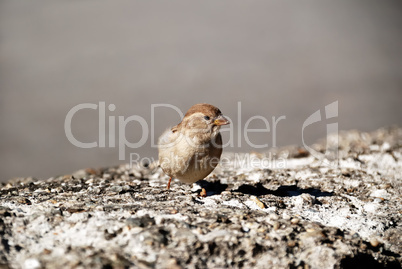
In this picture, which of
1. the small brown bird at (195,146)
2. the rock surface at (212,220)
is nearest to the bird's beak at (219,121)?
the small brown bird at (195,146)

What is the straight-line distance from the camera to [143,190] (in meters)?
4.35

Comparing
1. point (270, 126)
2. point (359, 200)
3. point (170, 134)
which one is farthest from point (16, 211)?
point (270, 126)

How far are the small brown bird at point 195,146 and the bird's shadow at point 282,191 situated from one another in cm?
55

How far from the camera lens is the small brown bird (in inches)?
160

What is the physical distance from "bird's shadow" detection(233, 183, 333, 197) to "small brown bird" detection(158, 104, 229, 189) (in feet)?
1.79

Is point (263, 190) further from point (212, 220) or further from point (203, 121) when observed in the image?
point (212, 220)

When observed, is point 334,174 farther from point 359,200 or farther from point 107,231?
point 107,231

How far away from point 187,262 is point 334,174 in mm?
2835

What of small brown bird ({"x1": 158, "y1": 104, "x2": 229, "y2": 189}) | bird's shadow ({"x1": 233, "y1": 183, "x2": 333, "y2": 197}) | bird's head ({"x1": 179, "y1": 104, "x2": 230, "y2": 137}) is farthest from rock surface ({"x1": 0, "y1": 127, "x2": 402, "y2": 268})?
bird's head ({"x1": 179, "y1": 104, "x2": 230, "y2": 137})

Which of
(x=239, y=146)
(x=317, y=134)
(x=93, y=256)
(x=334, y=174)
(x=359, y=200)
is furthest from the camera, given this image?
(x=317, y=134)

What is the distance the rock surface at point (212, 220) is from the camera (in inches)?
110

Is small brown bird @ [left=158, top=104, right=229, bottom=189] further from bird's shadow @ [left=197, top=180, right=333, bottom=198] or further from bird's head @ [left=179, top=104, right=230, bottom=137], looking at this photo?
bird's shadow @ [left=197, top=180, right=333, bottom=198]

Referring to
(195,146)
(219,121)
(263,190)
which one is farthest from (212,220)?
(263,190)

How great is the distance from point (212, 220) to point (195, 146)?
Answer: 3.09 ft
